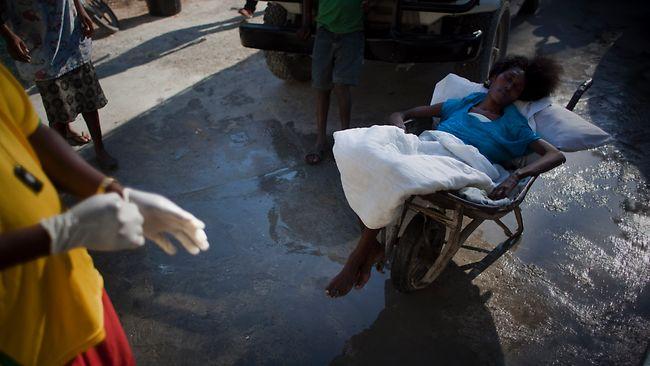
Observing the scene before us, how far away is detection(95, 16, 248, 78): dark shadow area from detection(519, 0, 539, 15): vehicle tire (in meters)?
4.11

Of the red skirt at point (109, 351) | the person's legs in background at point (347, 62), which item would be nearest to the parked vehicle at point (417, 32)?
the person's legs in background at point (347, 62)

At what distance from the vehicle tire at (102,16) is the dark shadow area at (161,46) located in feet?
2.15

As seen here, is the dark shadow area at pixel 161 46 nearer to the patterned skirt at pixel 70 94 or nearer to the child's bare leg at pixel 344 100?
the patterned skirt at pixel 70 94

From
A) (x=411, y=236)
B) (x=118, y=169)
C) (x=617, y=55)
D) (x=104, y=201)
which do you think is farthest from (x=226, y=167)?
(x=617, y=55)

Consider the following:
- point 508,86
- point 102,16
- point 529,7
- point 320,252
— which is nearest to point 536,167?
point 508,86

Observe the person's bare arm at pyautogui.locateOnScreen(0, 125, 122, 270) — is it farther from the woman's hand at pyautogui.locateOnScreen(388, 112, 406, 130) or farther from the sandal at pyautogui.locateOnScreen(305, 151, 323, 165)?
the sandal at pyautogui.locateOnScreen(305, 151, 323, 165)

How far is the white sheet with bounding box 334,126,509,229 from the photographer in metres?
2.07

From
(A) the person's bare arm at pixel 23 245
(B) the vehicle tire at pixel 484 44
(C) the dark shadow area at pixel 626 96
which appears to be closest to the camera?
(A) the person's bare arm at pixel 23 245

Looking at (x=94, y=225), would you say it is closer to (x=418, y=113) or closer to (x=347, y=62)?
(x=418, y=113)

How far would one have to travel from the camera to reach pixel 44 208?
1217 millimetres

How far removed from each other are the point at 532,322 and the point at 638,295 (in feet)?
2.41

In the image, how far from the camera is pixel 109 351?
54.6 inches

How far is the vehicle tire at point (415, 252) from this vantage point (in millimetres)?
2490

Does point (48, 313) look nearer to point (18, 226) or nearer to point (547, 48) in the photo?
point (18, 226)
